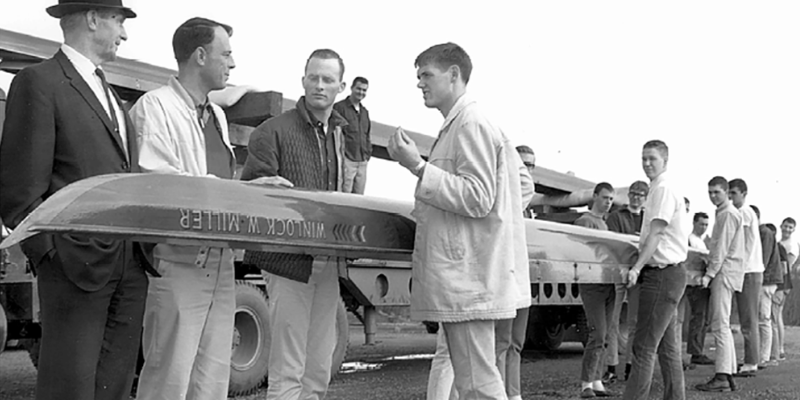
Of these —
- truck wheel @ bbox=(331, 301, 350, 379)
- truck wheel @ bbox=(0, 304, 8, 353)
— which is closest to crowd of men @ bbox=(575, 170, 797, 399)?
truck wheel @ bbox=(331, 301, 350, 379)

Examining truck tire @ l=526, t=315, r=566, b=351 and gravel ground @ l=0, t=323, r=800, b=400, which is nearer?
gravel ground @ l=0, t=323, r=800, b=400

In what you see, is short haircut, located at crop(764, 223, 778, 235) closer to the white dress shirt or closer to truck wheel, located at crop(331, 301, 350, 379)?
truck wheel, located at crop(331, 301, 350, 379)

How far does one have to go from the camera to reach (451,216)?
432cm

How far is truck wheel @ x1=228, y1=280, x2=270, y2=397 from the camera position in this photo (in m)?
9.01

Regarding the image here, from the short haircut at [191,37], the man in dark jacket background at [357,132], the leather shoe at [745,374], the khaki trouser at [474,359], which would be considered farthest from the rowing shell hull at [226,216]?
the leather shoe at [745,374]

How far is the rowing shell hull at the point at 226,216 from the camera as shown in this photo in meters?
3.52

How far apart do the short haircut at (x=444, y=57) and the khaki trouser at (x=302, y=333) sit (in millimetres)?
1142

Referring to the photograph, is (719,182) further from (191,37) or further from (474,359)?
(191,37)

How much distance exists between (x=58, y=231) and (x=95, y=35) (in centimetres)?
88

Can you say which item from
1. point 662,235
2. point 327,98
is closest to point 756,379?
point 662,235

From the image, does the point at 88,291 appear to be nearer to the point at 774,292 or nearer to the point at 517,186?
the point at 517,186

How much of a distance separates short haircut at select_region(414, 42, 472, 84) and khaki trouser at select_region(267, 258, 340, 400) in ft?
3.75

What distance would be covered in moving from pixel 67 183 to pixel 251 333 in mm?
5719

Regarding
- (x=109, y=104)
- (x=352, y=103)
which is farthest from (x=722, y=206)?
(x=109, y=104)
